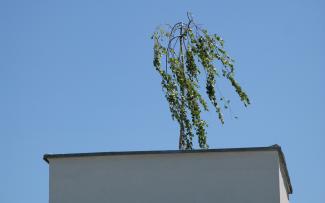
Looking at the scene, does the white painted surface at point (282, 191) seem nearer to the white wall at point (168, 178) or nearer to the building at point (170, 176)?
the building at point (170, 176)

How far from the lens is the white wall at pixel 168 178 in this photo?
48.5 feet

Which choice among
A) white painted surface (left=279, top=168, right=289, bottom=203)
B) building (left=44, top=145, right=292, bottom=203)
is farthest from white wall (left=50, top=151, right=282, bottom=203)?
white painted surface (left=279, top=168, right=289, bottom=203)

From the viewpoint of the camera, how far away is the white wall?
14789 millimetres

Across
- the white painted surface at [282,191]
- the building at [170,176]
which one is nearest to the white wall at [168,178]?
the building at [170,176]

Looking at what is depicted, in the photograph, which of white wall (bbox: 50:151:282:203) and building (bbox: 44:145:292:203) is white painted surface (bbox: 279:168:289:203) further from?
white wall (bbox: 50:151:282:203)

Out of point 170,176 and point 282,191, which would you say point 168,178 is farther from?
point 282,191

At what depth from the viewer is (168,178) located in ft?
49.6

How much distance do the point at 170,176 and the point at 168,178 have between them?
49 millimetres

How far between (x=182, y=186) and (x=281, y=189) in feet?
5.64

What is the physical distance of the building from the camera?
48.5 ft

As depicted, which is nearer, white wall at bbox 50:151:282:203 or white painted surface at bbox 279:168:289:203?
white wall at bbox 50:151:282:203

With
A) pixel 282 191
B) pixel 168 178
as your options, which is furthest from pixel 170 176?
pixel 282 191

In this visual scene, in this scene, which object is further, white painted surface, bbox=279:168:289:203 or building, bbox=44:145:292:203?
white painted surface, bbox=279:168:289:203

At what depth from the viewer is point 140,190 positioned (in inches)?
597
